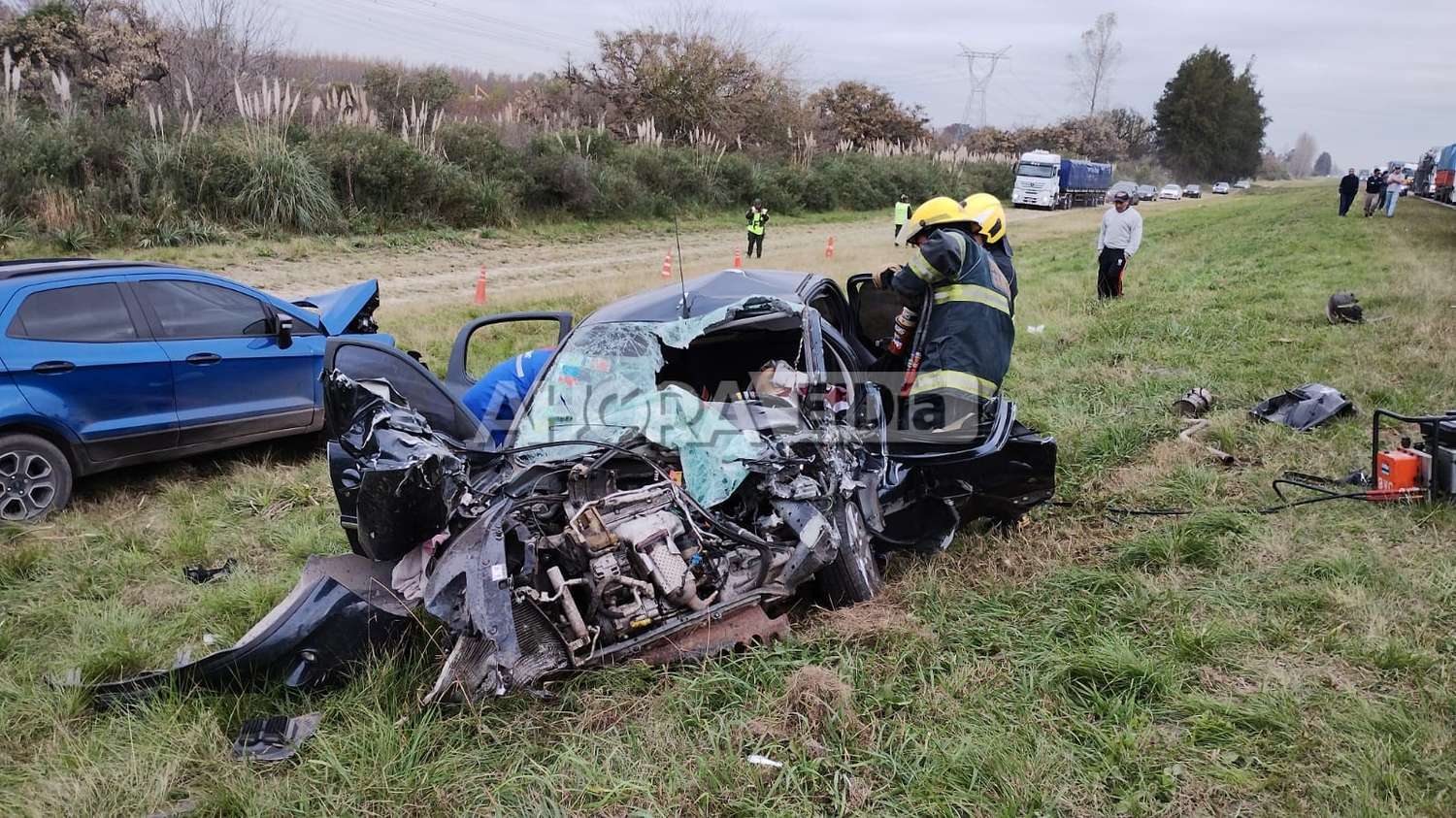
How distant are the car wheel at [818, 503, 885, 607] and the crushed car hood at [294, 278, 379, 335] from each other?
425 centimetres

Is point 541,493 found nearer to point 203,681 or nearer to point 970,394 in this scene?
point 203,681

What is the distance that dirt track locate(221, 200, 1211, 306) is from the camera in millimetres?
12383

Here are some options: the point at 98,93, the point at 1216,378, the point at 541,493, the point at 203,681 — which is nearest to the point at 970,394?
the point at 541,493

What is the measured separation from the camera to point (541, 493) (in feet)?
11.0

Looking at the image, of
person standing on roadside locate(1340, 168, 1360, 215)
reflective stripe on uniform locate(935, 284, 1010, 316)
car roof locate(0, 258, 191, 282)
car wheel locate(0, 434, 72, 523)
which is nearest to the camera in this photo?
reflective stripe on uniform locate(935, 284, 1010, 316)

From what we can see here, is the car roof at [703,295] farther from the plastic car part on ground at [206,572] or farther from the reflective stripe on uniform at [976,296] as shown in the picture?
the plastic car part on ground at [206,572]

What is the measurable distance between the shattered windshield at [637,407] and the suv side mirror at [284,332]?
239 cm

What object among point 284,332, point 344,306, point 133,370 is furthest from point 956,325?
point 133,370

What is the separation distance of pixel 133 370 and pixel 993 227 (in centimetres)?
502

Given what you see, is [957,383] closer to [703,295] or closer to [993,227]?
[993,227]

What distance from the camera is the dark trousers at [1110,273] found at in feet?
37.0

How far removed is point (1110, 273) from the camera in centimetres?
→ 1149

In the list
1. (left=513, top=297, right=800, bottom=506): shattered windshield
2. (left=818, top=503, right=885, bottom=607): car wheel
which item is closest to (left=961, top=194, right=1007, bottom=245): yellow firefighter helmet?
(left=513, top=297, right=800, bottom=506): shattered windshield

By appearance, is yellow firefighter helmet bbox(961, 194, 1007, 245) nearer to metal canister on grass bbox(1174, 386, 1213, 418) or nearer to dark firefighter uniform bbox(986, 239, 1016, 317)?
dark firefighter uniform bbox(986, 239, 1016, 317)
